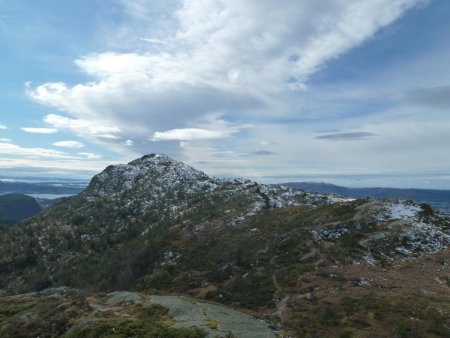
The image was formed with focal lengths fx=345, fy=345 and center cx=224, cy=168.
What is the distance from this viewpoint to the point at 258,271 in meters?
68.1

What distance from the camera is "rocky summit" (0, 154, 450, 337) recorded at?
39062 mm

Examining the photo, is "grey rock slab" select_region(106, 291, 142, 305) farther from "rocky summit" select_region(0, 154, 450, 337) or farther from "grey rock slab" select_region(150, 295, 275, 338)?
"grey rock slab" select_region(150, 295, 275, 338)

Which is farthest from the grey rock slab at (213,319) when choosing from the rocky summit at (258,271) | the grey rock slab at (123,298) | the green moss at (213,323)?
the grey rock slab at (123,298)

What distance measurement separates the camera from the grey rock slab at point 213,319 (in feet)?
111

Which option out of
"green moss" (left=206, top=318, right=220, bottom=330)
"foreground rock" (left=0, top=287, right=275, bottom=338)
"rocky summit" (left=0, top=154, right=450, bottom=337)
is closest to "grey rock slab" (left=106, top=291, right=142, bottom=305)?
"foreground rock" (left=0, top=287, right=275, bottom=338)

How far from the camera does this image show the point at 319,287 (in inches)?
2066

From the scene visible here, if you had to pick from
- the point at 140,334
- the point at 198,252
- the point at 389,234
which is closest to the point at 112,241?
the point at 198,252

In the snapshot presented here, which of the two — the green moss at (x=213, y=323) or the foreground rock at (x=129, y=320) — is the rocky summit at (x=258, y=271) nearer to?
the foreground rock at (x=129, y=320)

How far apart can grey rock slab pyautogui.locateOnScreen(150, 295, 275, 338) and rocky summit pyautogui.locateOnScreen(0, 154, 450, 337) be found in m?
0.32

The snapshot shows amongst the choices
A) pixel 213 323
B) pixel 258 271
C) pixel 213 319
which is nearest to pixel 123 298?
pixel 213 319

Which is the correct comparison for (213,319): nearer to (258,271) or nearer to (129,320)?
(129,320)

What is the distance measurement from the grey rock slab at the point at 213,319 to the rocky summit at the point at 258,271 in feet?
1.05

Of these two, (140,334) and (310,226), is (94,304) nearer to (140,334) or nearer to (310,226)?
(140,334)

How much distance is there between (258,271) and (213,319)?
3214 cm
